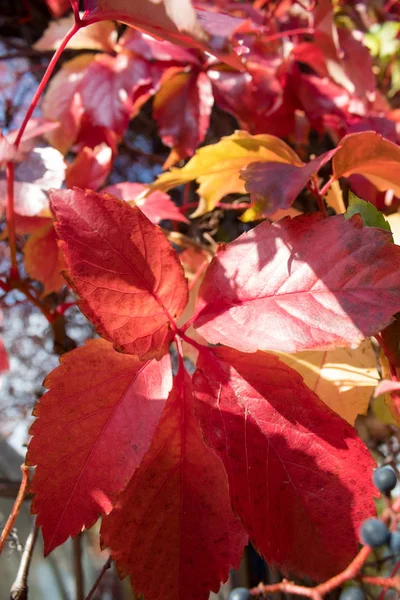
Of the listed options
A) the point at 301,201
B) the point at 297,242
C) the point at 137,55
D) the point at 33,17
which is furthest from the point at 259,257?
the point at 33,17

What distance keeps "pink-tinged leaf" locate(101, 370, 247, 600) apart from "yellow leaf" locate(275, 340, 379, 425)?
0.14m

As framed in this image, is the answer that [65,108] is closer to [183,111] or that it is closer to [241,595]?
[183,111]

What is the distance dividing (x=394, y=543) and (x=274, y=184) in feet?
1.02

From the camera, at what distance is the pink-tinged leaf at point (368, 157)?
0.43 metres

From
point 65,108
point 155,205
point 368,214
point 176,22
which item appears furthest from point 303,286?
point 65,108

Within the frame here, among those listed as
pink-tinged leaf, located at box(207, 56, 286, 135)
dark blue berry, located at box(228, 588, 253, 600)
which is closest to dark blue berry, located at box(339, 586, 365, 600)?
dark blue berry, located at box(228, 588, 253, 600)

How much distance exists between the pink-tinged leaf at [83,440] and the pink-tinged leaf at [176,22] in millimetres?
225

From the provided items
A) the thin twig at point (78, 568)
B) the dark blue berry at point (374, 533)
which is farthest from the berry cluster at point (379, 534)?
the thin twig at point (78, 568)

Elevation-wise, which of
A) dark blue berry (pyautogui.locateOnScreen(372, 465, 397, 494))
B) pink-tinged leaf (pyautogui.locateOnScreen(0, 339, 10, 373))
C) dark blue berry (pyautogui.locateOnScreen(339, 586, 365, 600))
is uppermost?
pink-tinged leaf (pyautogui.locateOnScreen(0, 339, 10, 373))

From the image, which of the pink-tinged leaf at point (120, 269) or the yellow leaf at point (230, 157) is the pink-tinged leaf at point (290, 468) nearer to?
the pink-tinged leaf at point (120, 269)

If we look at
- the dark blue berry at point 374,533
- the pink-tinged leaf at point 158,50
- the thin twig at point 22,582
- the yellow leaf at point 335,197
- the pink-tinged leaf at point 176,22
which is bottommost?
the thin twig at point 22,582

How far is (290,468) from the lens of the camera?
35 centimetres

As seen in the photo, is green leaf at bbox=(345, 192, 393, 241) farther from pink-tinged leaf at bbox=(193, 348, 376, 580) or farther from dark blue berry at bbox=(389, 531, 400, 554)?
dark blue berry at bbox=(389, 531, 400, 554)

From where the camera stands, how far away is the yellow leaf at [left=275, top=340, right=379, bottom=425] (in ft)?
1.46
